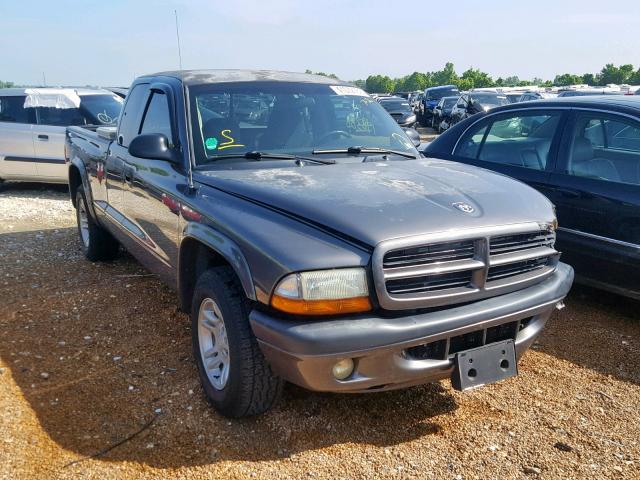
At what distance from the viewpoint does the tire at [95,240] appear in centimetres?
604

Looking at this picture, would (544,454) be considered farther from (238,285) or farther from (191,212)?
(191,212)

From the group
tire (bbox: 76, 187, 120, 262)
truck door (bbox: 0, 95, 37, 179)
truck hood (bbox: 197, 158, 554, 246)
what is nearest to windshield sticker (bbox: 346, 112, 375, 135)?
truck hood (bbox: 197, 158, 554, 246)

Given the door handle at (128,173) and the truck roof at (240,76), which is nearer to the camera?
the truck roof at (240,76)

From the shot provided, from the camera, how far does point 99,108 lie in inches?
392

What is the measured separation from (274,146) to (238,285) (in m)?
1.12

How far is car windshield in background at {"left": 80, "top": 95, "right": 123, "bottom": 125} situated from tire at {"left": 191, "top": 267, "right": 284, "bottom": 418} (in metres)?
7.36

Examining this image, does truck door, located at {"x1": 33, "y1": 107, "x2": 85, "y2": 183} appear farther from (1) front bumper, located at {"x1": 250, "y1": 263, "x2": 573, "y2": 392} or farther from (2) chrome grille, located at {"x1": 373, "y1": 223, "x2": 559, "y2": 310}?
(2) chrome grille, located at {"x1": 373, "y1": 223, "x2": 559, "y2": 310}

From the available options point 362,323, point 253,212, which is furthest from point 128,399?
point 362,323

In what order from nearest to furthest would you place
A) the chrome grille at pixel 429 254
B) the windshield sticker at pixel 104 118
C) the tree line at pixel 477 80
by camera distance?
1. the chrome grille at pixel 429 254
2. the windshield sticker at pixel 104 118
3. the tree line at pixel 477 80

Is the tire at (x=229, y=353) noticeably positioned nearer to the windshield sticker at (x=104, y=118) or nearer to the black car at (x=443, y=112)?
the windshield sticker at (x=104, y=118)

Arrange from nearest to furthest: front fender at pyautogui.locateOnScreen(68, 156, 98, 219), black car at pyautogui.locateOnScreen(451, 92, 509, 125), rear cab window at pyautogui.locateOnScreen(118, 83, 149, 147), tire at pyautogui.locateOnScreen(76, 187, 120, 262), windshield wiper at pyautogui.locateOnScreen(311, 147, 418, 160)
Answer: windshield wiper at pyautogui.locateOnScreen(311, 147, 418, 160) < rear cab window at pyautogui.locateOnScreen(118, 83, 149, 147) < front fender at pyautogui.locateOnScreen(68, 156, 98, 219) < tire at pyautogui.locateOnScreen(76, 187, 120, 262) < black car at pyautogui.locateOnScreen(451, 92, 509, 125)

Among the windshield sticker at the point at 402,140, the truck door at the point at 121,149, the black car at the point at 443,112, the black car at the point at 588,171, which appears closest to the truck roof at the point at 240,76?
the truck door at the point at 121,149

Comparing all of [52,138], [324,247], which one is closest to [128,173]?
[324,247]

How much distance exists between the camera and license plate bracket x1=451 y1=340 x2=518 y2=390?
2.80m
